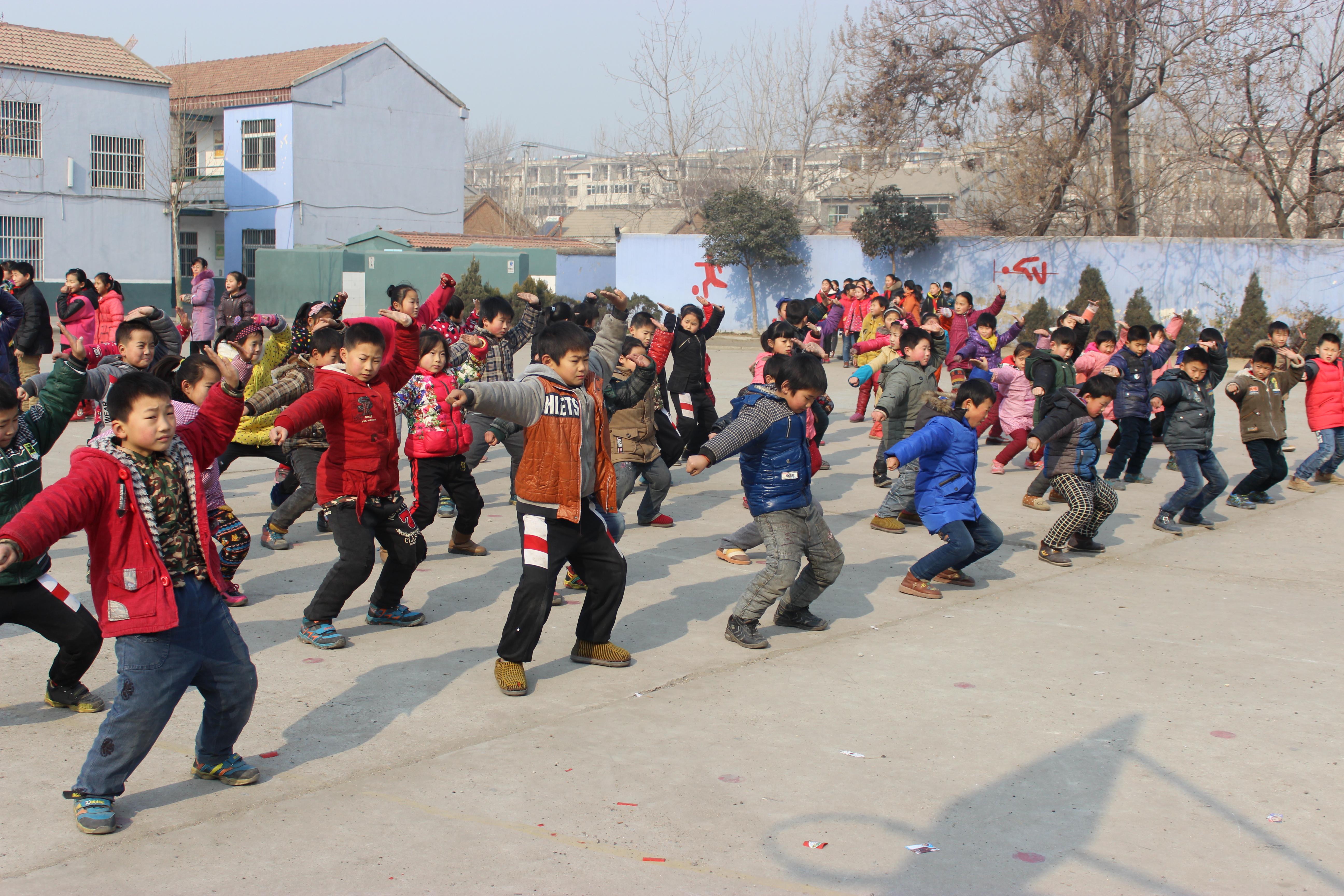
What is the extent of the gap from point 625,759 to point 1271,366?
7681 millimetres

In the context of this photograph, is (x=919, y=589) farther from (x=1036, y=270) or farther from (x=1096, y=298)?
(x=1036, y=270)

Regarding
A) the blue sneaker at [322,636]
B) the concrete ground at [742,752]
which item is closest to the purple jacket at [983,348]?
the concrete ground at [742,752]

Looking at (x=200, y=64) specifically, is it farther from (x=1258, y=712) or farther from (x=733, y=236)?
(x=1258, y=712)

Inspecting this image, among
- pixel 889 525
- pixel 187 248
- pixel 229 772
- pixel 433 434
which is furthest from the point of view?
pixel 187 248

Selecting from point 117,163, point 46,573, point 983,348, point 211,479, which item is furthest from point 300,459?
point 117,163

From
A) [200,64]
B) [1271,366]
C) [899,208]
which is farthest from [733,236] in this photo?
[200,64]

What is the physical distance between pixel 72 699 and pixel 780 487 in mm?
3317

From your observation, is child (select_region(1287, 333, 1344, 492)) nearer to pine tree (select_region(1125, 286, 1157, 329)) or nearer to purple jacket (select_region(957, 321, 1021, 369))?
purple jacket (select_region(957, 321, 1021, 369))

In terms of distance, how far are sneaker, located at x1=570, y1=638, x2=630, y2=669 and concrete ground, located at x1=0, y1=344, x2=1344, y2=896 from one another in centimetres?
9

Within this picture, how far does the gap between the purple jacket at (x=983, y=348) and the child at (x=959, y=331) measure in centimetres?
2

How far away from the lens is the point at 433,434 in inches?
276

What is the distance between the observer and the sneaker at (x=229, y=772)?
405 centimetres

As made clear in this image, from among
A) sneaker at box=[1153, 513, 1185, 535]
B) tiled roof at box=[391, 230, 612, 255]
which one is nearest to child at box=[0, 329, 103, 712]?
sneaker at box=[1153, 513, 1185, 535]

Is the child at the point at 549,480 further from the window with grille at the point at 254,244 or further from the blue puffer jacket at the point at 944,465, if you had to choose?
the window with grille at the point at 254,244
